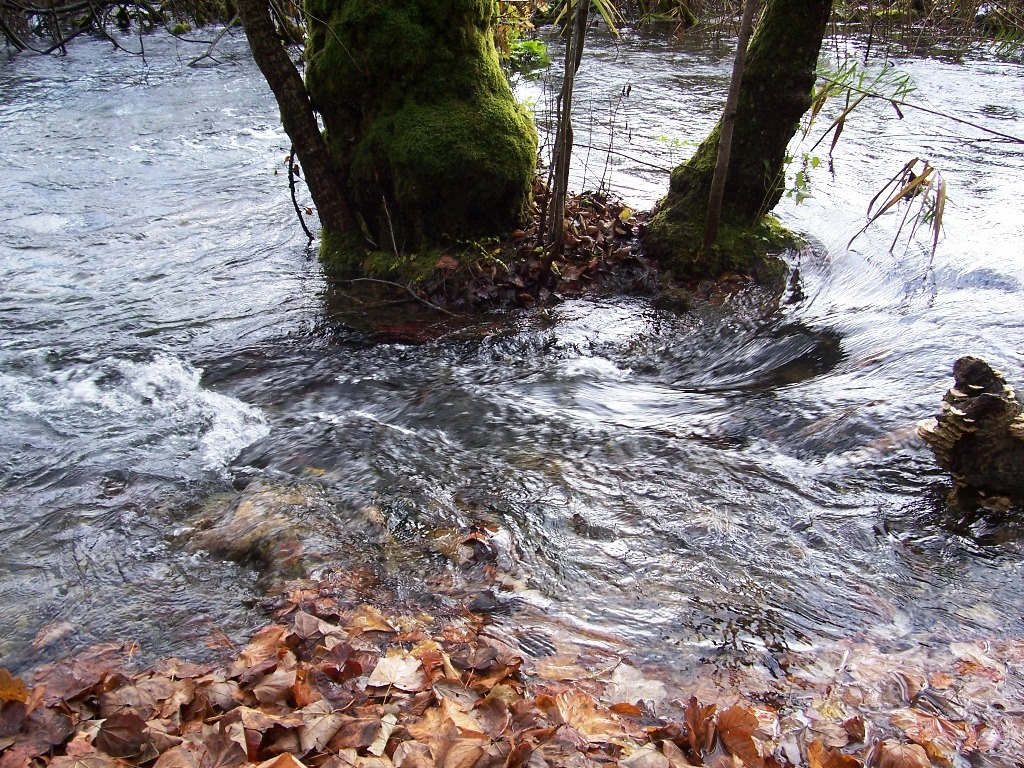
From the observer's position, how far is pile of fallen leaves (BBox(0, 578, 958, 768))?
2.18 metres

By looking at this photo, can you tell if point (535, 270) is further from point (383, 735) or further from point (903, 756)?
point (903, 756)

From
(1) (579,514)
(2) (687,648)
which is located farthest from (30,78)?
(2) (687,648)

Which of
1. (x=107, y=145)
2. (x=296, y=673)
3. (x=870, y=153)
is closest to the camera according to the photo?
(x=296, y=673)

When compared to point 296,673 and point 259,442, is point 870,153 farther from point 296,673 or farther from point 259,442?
point 296,673

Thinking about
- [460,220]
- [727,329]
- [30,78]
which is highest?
[30,78]

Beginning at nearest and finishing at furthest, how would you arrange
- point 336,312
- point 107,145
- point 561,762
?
1. point 561,762
2. point 336,312
3. point 107,145

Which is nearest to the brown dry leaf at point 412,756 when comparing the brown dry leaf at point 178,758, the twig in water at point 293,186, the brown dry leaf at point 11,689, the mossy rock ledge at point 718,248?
the brown dry leaf at point 178,758

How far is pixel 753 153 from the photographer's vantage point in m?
5.75

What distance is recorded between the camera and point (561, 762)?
2.16 m

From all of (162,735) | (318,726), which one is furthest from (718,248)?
(162,735)

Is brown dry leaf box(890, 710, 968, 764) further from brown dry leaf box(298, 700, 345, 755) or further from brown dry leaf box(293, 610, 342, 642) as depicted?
brown dry leaf box(293, 610, 342, 642)

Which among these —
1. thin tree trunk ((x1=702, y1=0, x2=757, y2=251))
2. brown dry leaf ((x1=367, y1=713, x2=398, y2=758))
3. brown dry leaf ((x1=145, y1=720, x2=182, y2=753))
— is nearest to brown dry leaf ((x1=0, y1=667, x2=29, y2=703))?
brown dry leaf ((x1=145, y1=720, x2=182, y2=753))

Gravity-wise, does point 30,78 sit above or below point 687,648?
above

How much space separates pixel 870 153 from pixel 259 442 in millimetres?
7784
